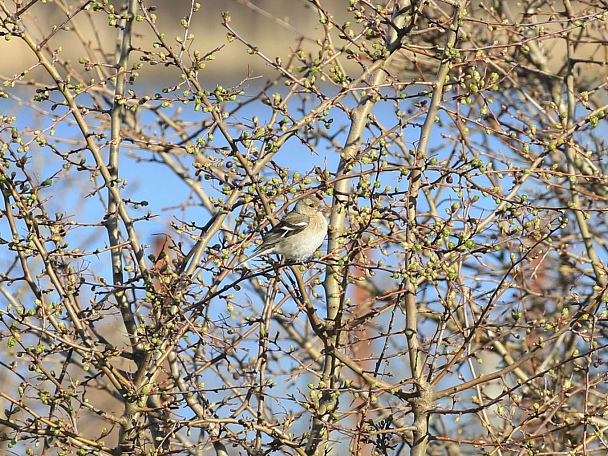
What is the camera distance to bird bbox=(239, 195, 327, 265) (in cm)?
496

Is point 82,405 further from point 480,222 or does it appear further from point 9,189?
point 480,222

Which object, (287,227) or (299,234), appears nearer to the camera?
(287,227)

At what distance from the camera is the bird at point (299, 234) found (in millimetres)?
4957

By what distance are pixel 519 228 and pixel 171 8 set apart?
31.4 feet

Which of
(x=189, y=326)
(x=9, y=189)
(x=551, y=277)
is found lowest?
(x=189, y=326)

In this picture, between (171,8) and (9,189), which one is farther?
(171,8)

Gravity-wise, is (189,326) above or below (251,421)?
above

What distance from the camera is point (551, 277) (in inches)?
264

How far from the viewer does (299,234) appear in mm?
5551

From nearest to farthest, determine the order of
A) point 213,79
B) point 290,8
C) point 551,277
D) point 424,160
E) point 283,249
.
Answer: point 424,160, point 283,249, point 551,277, point 290,8, point 213,79

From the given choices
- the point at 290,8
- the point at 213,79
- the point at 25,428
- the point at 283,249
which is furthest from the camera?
the point at 213,79

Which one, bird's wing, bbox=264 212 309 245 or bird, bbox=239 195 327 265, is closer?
bird's wing, bbox=264 212 309 245

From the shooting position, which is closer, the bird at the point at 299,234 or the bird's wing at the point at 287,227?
the bird's wing at the point at 287,227

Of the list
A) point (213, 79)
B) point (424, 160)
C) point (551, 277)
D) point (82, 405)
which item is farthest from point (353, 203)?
point (213, 79)
